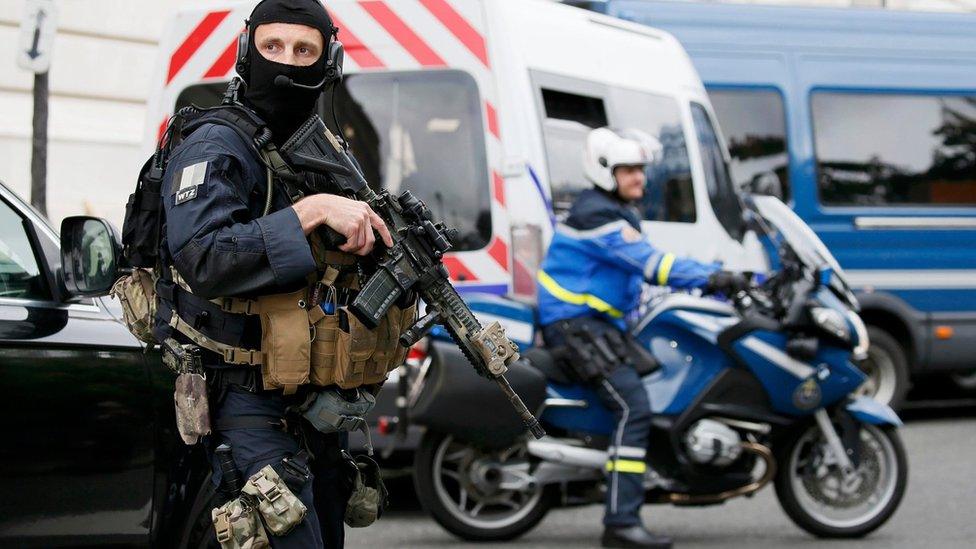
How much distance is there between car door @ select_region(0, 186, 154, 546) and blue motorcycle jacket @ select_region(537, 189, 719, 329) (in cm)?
266

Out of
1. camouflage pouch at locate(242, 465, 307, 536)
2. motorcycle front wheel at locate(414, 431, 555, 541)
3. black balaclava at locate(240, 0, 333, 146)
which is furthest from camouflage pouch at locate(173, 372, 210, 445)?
motorcycle front wheel at locate(414, 431, 555, 541)

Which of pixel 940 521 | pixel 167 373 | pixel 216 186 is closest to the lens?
pixel 216 186

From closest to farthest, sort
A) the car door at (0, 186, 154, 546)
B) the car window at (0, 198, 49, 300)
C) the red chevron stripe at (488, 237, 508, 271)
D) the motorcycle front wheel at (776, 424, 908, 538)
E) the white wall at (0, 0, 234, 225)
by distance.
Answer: the car door at (0, 186, 154, 546) < the car window at (0, 198, 49, 300) < the motorcycle front wheel at (776, 424, 908, 538) < the red chevron stripe at (488, 237, 508, 271) < the white wall at (0, 0, 234, 225)

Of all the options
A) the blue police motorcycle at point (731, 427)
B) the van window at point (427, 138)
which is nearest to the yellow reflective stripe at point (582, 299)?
the blue police motorcycle at point (731, 427)

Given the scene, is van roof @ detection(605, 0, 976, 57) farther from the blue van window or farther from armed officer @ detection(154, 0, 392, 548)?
armed officer @ detection(154, 0, 392, 548)

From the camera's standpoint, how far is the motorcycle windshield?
243 inches

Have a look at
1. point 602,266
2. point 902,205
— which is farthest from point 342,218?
point 902,205

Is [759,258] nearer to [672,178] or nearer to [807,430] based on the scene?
[672,178]

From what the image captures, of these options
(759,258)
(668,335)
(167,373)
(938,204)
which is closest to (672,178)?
(759,258)

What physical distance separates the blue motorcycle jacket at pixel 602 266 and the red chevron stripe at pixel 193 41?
225 centimetres

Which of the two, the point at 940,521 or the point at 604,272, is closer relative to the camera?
the point at 604,272

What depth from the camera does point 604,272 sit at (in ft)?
20.2

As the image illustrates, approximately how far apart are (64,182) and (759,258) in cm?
571

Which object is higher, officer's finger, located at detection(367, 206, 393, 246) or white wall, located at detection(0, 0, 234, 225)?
white wall, located at detection(0, 0, 234, 225)
